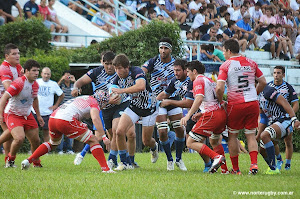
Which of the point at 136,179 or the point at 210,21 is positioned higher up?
the point at 210,21

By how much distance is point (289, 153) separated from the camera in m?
12.4

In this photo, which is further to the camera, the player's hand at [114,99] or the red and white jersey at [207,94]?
the player's hand at [114,99]

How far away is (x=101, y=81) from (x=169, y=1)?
1329 centimetres

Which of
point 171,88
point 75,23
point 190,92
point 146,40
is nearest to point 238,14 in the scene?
point 75,23

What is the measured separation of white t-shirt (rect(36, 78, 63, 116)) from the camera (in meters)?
16.1

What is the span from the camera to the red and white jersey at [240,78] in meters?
9.62

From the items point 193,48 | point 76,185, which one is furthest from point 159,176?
point 193,48

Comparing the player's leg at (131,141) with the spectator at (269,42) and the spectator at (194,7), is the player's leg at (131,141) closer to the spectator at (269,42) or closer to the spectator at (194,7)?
the spectator at (194,7)

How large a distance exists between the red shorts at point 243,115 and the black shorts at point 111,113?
9.03 ft

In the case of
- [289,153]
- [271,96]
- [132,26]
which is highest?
[132,26]

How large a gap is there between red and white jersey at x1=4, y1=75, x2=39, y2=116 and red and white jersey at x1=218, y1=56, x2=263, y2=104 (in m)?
4.05

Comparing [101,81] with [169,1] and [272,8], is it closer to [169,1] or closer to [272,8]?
[169,1]

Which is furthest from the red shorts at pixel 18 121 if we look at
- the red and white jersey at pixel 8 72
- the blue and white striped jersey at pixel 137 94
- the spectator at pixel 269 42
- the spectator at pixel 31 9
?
the spectator at pixel 269 42

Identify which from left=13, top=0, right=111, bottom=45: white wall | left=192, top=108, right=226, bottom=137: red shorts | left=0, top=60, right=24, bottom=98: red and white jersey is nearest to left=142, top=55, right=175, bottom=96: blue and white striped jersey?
left=192, top=108, right=226, bottom=137: red shorts
